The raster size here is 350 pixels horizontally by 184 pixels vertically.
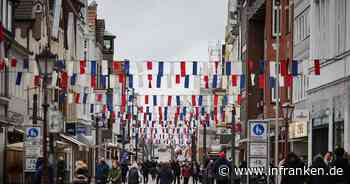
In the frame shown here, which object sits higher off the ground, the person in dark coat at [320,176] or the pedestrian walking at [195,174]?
the person in dark coat at [320,176]

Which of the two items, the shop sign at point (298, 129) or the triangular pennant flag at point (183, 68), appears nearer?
the triangular pennant flag at point (183, 68)

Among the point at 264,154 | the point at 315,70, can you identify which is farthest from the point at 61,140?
the point at 264,154

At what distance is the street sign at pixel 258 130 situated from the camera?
29.2 metres

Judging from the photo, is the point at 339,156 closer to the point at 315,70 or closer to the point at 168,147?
the point at 315,70

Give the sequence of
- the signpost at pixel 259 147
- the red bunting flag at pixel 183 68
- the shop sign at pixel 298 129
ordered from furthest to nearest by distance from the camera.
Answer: the shop sign at pixel 298 129 → the red bunting flag at pixel 183 68 → the signpost at pixel 259 147

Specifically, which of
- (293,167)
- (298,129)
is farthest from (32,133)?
(298,129)

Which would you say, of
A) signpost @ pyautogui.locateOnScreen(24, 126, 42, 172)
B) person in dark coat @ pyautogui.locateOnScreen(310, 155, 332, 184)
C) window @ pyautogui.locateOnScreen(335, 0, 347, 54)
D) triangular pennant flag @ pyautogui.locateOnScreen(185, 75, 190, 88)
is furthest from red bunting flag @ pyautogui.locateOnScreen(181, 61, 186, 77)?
person in dark coat @ pyautogui.locateOnScreen(310, 155, 332, 184)

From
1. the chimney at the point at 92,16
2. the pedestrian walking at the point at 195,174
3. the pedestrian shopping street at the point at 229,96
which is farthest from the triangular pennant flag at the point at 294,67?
the chimney at the point at 92,16

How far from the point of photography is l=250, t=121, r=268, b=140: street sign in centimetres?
2919

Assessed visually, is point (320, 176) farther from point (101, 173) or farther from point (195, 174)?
point (195, 174)

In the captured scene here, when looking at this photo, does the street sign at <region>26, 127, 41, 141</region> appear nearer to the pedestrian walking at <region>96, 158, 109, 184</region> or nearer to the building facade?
the pedestrian walking at <region>96, 158, 109, 184</region>

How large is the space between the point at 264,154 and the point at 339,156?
7.99m

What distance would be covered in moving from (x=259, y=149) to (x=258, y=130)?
584 millimetres

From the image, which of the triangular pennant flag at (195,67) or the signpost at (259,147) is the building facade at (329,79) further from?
the triangular pennant flag at (195,67)
